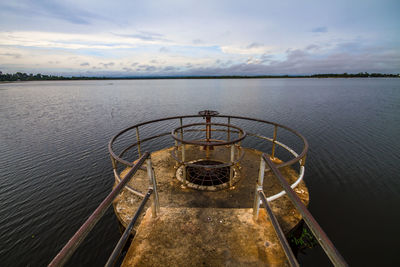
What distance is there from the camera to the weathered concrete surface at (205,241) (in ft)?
6.90

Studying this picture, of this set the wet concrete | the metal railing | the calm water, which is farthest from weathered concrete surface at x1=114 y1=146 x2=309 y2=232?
the calm water

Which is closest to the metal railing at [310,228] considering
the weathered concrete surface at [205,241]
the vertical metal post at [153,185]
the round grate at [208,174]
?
the weathered concrete surface at [205,241]

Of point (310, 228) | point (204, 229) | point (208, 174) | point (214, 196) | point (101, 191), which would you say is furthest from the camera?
point (101, 191)

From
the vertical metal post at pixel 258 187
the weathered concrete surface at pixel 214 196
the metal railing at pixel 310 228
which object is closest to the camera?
the metal railing at pixel 310 228

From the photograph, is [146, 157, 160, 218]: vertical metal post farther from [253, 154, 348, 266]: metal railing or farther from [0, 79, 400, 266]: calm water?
[0, 79, 400, 266]: calm water

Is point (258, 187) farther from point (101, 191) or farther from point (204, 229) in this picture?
point (101, 191)

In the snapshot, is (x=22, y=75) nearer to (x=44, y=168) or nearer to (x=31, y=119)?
(x=31, y=119)

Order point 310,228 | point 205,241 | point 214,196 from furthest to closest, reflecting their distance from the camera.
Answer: point 214,196 → point 205,241 → point 310,228

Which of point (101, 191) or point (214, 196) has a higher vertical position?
point (214, 196)

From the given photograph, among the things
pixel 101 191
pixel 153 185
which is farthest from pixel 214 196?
pixel 101 191

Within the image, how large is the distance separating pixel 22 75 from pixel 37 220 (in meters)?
201

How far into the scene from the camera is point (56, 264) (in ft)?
3.27

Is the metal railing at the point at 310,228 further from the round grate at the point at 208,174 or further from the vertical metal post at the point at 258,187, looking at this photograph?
the round grate at the point at 208,174

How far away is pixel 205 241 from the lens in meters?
2.35
